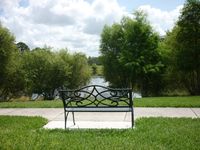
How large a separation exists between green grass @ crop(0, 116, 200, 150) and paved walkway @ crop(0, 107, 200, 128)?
2.06 feet

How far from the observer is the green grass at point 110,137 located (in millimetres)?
6605

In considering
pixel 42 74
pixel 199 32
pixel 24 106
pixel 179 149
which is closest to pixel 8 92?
pixel 42 74

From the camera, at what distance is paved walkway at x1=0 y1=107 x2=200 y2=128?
9.19 metres

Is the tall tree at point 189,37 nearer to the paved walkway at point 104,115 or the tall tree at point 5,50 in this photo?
the tall tree at point 5,50

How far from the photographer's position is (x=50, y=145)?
6727 millimetres

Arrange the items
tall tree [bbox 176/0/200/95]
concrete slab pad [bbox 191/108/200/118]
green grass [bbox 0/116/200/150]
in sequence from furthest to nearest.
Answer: tall tree [bbox 176/0/200/95] → concrete slab pad [bbox 191/108/200/118] → green grass [bbox 0/116/200/150]

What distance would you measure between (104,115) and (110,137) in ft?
11.6

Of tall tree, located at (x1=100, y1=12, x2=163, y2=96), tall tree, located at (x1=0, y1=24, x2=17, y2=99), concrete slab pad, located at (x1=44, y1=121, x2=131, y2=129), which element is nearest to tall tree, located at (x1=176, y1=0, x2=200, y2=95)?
→ tall tree, located at (x1=100, y1=12, x2=163, y2=96)

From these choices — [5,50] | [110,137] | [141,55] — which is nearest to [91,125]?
[110,137]

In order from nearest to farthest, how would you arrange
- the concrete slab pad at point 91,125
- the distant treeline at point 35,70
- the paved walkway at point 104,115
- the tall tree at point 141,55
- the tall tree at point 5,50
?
the concrete slab pad at point 91,125, the paved walkway at point 104,115, the tall tree at point 5,50, the distant treeline at point 35,70, the tall tree at point 141,55

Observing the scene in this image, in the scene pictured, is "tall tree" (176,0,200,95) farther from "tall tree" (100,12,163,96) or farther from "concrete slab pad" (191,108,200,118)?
"concrete slab pad" (191,108,200,118)

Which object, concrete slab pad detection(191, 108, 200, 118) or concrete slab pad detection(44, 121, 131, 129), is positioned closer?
concrete slab pad detection(44, 121, 131, 129)

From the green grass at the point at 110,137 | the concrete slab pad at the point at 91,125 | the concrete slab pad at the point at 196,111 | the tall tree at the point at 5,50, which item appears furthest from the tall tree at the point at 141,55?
the green grass at the point at 110,137

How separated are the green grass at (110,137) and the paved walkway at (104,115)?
629 mm
